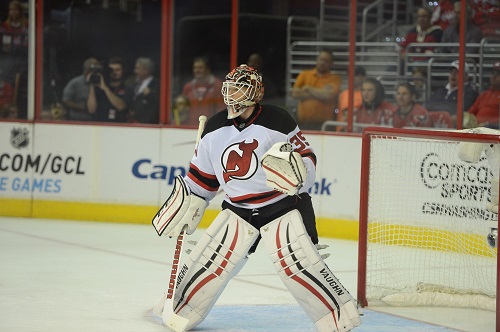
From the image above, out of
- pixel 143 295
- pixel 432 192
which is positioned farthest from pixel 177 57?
pixel 143 295

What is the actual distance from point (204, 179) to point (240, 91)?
504 millimetres

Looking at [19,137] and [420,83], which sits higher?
[420,83]

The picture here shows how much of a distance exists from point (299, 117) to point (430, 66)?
128 centimetres

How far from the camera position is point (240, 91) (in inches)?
210

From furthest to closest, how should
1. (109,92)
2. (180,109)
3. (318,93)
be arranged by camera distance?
(109,92) < (180,109) < (318,93)

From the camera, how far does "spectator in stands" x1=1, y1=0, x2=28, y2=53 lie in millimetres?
10367

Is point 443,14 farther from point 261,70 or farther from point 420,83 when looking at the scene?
point 261,70

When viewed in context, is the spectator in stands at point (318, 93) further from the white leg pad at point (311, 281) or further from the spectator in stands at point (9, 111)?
the white leg pad at point (311, 281)

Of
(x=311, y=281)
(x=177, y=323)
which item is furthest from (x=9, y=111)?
(x=311, y=281)

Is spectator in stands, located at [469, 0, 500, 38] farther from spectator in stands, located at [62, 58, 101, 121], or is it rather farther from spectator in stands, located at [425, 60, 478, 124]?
spectator in stands, located at [62, 58, 101, 121]

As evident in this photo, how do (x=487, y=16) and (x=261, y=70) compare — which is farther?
(x=261, y=70)

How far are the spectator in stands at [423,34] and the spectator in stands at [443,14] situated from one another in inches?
1.5

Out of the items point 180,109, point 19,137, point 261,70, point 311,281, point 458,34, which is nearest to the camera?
point 311,281

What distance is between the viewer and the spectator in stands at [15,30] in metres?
10.4
